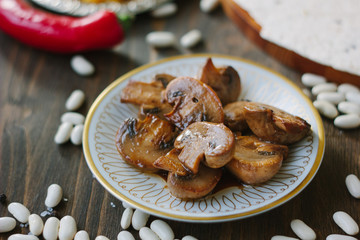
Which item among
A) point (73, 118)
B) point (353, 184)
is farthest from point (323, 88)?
point (73, 118)

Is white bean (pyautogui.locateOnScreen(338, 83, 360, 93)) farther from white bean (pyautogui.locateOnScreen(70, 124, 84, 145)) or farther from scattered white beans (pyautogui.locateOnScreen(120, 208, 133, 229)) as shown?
white bean (pyautogui.locateOnScreen(70, 124, 84, 145))

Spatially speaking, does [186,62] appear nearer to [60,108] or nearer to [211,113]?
[211,113]

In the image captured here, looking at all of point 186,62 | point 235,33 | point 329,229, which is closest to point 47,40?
point 186,62

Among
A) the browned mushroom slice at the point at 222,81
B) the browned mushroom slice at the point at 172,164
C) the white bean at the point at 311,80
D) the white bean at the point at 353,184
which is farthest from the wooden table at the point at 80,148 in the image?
the browned mushroom slice at the point at 222,81

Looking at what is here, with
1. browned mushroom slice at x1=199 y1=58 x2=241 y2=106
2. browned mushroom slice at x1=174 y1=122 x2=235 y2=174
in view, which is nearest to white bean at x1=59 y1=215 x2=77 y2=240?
browned mushroom slice at x1=174 y1=122 x2=235 y2=174

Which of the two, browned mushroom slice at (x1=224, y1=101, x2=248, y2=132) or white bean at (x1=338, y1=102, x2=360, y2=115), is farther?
white bean at (x1=338, y1=102, x2=360, y2=115)
